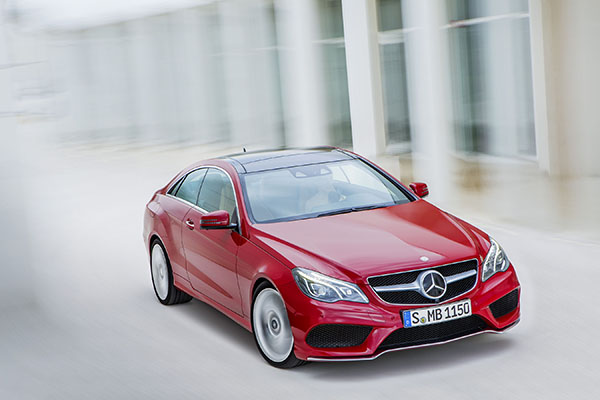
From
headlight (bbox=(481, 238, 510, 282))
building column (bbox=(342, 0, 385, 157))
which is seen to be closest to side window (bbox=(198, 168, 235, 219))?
headlight (bbox=(481, 238, 510, 282))

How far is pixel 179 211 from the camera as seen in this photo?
315 inches

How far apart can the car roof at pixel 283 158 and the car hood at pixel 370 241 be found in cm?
88

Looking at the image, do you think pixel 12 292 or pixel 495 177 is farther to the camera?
pixel 495 177

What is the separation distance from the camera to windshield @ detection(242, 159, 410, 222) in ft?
22.7

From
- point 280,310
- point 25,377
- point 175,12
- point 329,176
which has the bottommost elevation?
point 25,377

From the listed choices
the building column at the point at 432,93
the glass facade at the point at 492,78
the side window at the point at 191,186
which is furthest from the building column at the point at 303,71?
the side window at the point at 191,186

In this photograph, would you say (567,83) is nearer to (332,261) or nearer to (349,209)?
(349,209)

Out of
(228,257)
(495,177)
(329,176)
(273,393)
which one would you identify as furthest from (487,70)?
(273,393)

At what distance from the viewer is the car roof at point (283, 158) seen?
7.53 m

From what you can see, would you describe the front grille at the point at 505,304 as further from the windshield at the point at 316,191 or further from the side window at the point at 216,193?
the side window at the point at 216,193

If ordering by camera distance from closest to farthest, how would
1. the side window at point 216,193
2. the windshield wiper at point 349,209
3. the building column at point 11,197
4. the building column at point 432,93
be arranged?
the windshield wiper at point 349,209 → the side window at point 216,193 → the building column at point 11,197 → the building column at point 432,93

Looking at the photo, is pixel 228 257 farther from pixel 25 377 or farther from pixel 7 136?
pixel 7 136

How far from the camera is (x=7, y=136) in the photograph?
848cm

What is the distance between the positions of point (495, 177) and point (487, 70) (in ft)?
6.05
